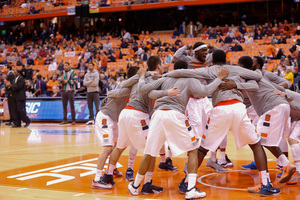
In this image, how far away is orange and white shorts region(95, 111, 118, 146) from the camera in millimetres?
6047

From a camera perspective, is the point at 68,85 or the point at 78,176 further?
the point at 68,85

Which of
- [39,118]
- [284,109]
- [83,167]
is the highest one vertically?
[284,109]

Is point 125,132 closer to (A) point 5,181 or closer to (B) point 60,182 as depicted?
(B) point 60,182

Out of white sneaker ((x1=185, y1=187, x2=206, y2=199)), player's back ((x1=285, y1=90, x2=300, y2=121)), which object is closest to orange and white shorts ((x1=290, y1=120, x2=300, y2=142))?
player's back ((x1=285, y1=90, x2=300, y2=121))

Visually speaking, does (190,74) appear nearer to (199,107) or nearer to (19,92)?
(199,107)

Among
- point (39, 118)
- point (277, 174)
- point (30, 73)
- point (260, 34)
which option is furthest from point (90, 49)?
point (277, 174)

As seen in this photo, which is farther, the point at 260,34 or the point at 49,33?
the point at 49,33

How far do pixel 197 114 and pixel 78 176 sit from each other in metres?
2.28

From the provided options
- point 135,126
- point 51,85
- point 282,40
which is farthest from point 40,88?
point 135,126

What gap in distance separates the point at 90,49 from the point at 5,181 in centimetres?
1998

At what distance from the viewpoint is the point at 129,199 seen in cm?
505

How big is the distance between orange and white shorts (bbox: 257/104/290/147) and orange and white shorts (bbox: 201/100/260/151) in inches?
16.9

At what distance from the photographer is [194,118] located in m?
6.44

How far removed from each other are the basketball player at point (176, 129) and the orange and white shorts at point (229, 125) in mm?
334
